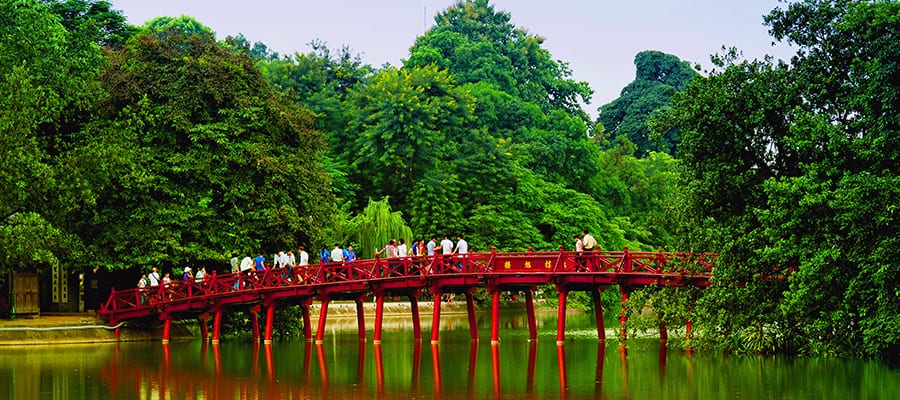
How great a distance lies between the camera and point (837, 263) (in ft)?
103

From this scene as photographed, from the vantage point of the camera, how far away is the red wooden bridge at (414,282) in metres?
38.2

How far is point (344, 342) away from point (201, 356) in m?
8.26

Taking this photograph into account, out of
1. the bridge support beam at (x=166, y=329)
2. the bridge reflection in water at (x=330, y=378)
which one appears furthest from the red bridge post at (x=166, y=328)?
the bridge reflection in water at (x=330, y=378)

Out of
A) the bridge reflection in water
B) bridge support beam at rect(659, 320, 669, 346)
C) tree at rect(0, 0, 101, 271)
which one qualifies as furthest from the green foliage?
bridge support beam at rect(659, 320, 669, 346)

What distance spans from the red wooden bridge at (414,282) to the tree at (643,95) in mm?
59816

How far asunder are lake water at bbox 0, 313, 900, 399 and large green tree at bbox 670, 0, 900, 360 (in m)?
1.26

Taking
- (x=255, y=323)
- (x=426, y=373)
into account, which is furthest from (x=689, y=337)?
(x=255, y=323)

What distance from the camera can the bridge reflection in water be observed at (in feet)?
85.7

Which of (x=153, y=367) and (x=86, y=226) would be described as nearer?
(x=153, y=367)

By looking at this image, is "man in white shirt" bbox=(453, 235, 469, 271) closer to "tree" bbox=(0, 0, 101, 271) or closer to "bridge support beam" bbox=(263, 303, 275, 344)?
"bridge support beam" bbox=(263, 303, 275, 344)

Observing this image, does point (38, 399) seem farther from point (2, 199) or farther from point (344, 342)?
point (344, 342)

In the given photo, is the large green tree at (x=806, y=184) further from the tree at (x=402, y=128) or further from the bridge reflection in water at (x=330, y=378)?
the tree at (x=402, y=128)

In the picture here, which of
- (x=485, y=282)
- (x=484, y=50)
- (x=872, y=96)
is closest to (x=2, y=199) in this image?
(x=485, y=282)

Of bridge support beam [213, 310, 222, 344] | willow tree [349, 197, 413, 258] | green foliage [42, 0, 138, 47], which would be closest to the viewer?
bridge support beam [213, 310, 222, 344]
